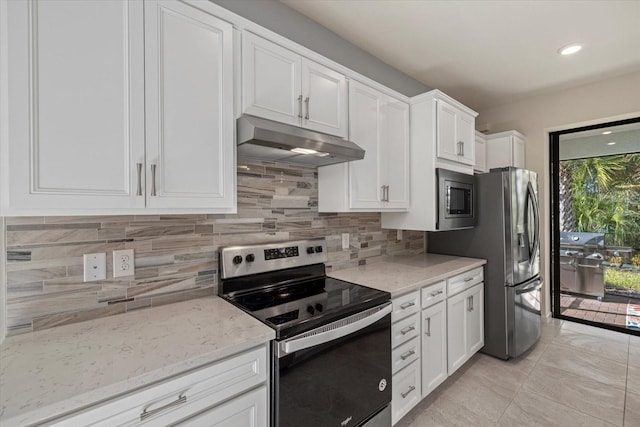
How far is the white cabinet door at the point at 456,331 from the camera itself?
7.34 feet

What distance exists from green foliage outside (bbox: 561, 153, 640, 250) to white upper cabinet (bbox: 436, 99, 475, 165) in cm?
170

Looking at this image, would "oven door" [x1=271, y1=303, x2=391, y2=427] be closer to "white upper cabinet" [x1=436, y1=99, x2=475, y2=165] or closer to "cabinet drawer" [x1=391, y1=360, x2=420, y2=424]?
"cabinet drawer" [x1=391, y1=360, x2=420, y2=424]

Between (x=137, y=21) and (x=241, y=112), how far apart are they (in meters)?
0.51

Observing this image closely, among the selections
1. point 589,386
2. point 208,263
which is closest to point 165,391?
point 208,263

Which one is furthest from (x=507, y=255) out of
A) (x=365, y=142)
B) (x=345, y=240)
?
(x=365, y=142)

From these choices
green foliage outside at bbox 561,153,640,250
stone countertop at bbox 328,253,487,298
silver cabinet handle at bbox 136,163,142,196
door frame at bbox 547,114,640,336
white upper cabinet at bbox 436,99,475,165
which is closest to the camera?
silver cabinet handle at bbox 136,163,142,196

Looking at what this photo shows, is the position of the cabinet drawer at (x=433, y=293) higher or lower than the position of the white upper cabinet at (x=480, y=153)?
lower

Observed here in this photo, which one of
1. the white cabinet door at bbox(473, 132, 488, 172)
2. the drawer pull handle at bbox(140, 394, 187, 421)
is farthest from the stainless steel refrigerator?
the drawer pull handle at bbox(140, 394, 187, 421)

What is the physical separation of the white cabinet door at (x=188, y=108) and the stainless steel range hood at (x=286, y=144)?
0.34 feet

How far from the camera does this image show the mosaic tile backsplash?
1167 mm

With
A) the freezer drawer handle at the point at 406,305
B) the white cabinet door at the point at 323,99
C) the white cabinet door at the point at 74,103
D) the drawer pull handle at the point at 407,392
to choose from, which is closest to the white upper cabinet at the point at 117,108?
the white cabinet door at the point at 74,103

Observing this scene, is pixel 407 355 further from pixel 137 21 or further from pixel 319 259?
pixel 137 21

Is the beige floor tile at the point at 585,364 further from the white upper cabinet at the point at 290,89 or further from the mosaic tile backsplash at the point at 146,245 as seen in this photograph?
the white upper cabinet at the point at 290,89

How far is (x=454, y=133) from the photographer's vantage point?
2607mm
